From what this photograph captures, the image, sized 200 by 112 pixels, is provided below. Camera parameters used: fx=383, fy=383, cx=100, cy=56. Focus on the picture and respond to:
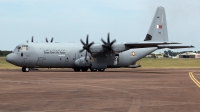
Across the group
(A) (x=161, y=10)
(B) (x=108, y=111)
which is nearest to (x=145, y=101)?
(B) (x=108, y=111)

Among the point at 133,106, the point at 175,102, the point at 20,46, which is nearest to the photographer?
the point at 133,106

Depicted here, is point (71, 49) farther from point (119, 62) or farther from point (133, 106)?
point (133, 106)

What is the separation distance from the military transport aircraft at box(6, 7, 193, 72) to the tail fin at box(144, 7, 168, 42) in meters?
3.69

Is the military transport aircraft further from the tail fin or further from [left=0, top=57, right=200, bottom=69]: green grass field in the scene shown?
[left=0, top=57, right=200, bottom=69]: green grass field

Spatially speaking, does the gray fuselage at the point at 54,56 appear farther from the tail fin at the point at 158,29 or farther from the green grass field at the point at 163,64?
the green grass field at the point at 163,64

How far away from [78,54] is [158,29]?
1316 cm

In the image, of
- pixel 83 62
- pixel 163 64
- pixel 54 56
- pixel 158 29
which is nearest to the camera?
pixel 54 56

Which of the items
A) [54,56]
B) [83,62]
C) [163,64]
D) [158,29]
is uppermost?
[158,29]

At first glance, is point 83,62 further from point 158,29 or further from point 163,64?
point 163,64

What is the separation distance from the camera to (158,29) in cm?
5462

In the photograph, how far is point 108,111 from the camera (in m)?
12.1

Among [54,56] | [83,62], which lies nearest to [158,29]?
[83,62]

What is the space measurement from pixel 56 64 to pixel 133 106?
34.6 m

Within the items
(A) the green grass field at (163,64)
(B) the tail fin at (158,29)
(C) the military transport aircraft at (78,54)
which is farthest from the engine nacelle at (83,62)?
(A) the green grass field at (163,64)
